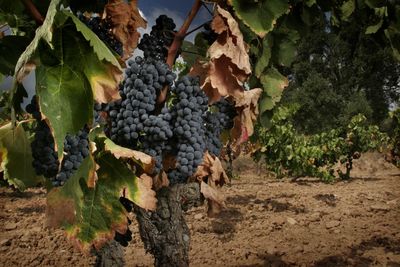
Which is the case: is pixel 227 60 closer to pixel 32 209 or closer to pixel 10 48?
pixel 10 48

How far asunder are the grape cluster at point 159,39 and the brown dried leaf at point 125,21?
0.32 ft

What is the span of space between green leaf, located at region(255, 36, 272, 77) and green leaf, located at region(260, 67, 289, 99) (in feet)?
0.21

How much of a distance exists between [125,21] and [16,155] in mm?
778

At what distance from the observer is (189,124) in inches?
76.6

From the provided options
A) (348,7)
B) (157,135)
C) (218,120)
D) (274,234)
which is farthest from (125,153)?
(274,234)

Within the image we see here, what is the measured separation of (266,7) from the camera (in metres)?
1.92

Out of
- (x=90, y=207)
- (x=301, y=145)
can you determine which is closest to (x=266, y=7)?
(x=90, y=207)

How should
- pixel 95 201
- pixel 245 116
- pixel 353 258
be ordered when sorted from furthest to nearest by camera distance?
pixel 353 258, pixel 245 116, pixel 95 201

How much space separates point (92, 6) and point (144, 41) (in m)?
0.27

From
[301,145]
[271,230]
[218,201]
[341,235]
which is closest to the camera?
[218,201]

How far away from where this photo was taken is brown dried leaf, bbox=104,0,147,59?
2.06 m

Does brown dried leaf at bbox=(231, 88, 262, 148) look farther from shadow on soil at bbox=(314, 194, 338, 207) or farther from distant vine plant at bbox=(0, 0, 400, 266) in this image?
shadow on soil at bbox=(314, 194, 338, 207)

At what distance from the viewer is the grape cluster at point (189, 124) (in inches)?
76.2

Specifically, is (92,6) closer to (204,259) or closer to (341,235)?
(204,259)
